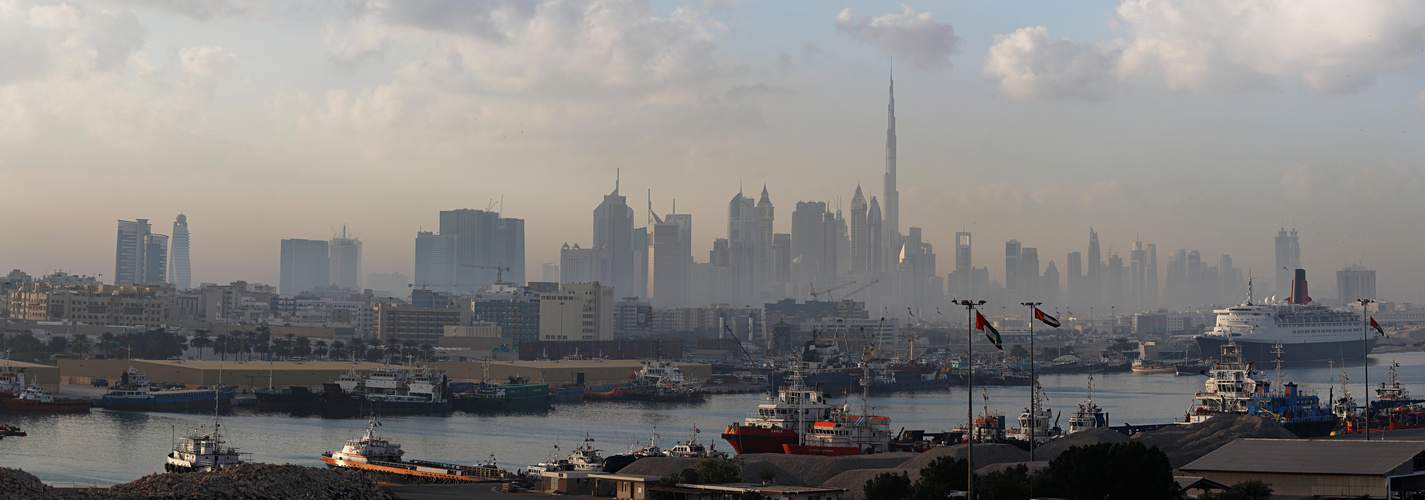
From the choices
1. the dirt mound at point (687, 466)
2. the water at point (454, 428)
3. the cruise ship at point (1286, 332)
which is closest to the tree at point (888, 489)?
the dirt mound at point (687, 466)

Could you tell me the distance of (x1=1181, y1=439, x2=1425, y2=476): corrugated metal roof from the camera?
29062 mm

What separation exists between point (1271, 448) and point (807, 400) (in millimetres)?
22391

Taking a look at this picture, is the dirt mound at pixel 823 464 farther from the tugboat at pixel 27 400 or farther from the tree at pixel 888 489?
the tugboat at pixel 27 400

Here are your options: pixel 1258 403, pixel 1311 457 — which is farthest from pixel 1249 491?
pixel 1258 403

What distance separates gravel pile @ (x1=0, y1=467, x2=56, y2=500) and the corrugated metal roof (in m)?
25.5

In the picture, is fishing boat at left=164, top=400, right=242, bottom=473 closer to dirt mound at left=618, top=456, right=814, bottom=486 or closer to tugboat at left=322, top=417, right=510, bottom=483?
tugboat at left=322, top=417, right=510, bottom=483

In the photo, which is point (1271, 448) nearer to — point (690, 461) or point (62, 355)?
point (690, 461)

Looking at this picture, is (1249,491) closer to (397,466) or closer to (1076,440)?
(1076,440)

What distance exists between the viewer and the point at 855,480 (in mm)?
34031

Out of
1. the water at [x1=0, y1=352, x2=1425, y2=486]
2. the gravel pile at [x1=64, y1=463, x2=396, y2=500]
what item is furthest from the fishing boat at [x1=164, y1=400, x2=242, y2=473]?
the gravel pile at [x1=64, y1=463, x2=396, y2=500]

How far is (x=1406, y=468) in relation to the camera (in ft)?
94.5

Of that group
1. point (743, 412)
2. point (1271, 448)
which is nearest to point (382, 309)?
point (743, 412)

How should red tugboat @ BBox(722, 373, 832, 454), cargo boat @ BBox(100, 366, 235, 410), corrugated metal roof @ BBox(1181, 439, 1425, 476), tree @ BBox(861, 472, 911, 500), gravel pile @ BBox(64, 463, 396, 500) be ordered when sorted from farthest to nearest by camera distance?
cargo boat @ BBox(100, 366, 235, 410) < red tugboat @ BBox(722, 373, 832, 454) < gravel pile @ BBox(64, 463, 396, 500) < corrugated metal roof @ BBox(1181, 439, 1425, 476) < tree @ BBox(861, 472, 911, 500)

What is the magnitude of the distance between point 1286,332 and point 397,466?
380 feet
